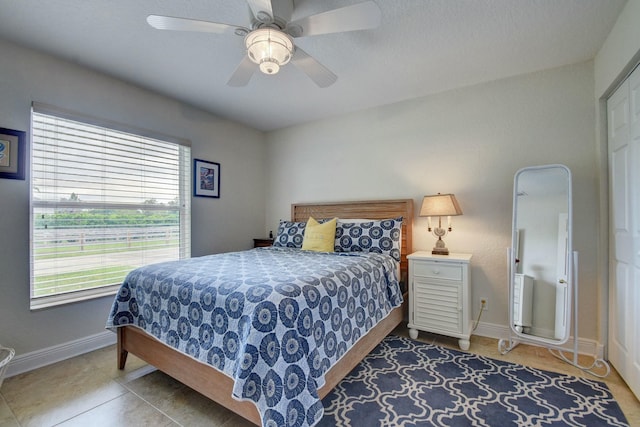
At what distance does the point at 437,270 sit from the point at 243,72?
227cm

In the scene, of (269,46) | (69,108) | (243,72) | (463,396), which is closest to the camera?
(269,46)

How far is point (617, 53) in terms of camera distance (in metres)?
1.86

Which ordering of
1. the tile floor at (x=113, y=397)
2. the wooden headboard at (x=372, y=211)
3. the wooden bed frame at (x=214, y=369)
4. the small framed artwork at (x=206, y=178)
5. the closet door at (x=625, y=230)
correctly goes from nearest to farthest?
the wooden bed frame at (x=214, y=369) < the tile floor at (x=113, y=397) < the closet door at (x=625, y=230) < the wooden headboard at (x=372, y=211) < the small framed artwork at (x=206, y=178)

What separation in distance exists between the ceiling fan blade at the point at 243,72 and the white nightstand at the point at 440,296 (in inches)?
81.4

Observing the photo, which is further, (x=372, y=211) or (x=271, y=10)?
(x=372, y=211)

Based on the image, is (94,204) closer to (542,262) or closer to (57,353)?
(57,353)

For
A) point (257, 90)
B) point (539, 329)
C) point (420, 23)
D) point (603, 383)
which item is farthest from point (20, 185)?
point (603, 383)

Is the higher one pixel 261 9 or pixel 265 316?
pixel 261 9

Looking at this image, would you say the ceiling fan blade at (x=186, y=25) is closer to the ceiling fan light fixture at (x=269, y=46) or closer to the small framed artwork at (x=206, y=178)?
the ceiling fan light fixture at (x=269, y=46)

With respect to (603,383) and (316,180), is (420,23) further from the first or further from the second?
(603,383)

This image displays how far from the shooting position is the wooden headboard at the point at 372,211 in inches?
119

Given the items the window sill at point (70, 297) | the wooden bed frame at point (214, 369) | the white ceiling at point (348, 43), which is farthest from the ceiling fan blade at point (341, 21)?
the window sill at point (70, 297)

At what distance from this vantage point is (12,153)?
2.06 metres

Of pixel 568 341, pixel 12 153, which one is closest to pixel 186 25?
pixel 12 153
